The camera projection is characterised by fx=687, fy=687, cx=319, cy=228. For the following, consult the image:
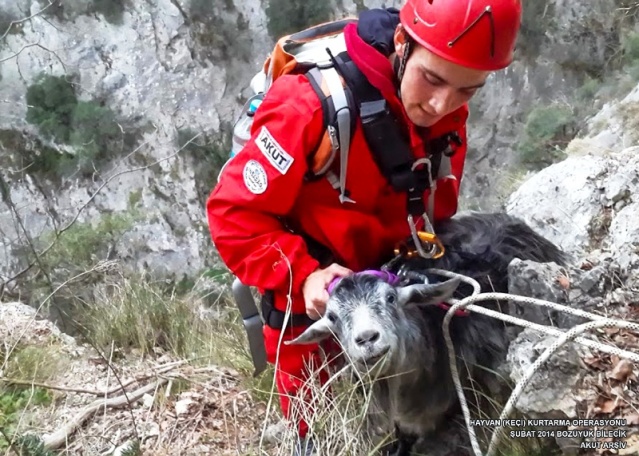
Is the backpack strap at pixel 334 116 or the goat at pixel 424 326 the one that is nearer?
the goat at pixel 424 326

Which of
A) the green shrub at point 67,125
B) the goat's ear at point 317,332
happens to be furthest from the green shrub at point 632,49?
the green shrub at point 67,125

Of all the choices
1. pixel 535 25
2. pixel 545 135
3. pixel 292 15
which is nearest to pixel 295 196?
pixel 545 135

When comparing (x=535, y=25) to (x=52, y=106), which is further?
(x=52, y=106)

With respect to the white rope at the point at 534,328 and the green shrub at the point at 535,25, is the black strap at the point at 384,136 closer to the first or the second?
the white rope at the point at 534,328

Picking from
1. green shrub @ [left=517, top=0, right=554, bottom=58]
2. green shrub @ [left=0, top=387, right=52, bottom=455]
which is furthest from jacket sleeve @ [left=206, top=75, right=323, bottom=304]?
green shrub @ [left=517, top=0, right=554, bottom=58]

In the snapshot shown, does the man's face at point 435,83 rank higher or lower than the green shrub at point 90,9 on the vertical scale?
lower

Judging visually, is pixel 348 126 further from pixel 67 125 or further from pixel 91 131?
pixel 67 125

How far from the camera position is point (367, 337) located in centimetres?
208

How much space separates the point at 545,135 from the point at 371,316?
30.4 ft

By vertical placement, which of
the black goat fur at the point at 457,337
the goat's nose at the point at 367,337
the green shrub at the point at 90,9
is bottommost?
the black goat fur at the point at 457,337

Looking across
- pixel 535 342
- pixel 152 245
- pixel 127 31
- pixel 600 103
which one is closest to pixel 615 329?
pixel 535 342

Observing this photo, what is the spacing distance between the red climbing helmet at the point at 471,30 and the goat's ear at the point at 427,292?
2.24 feet

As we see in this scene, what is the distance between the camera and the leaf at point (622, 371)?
6.29 ft

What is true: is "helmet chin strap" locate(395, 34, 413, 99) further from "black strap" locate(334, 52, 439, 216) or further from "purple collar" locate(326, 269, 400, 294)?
"purple collar" locate(326, 269, 400, 294)
